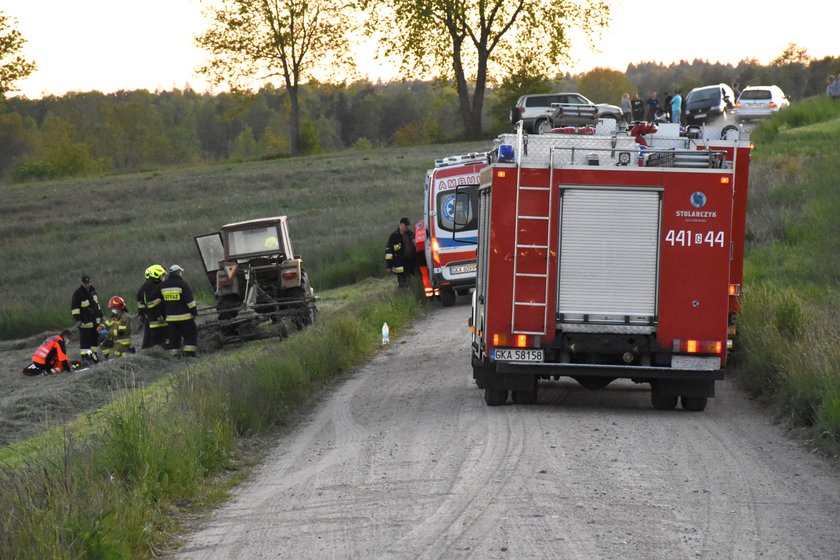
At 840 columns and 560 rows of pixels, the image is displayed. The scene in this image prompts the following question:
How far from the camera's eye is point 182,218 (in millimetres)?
50312

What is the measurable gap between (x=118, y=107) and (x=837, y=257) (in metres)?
116

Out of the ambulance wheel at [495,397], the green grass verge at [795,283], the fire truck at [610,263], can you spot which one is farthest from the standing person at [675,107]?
the ambulance wheel at [495,397]

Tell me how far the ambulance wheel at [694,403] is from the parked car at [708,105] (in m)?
33.3

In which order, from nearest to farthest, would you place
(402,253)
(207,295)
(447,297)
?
(447,297), (402,253), (207,295)

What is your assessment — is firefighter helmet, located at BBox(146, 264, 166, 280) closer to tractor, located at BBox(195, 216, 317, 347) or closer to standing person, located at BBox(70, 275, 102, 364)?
tractor, located at BBox(195, 216, 317, 347)

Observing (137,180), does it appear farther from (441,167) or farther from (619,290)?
(619,290)

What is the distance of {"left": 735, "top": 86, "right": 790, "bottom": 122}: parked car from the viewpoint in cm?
4794

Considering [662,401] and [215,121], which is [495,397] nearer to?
[662,401]

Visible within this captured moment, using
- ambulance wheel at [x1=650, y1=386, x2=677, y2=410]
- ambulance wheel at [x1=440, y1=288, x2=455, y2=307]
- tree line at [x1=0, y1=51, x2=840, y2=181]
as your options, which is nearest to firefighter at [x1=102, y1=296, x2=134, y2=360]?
ambulance wheel at [x1=440, y1=288, x2=455, y2=307]

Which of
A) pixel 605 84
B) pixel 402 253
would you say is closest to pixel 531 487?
pixel 402 253

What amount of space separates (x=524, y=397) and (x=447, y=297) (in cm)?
1119

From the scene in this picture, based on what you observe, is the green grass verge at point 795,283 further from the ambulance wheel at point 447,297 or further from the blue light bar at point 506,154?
the ambulance wheel at point 447,297

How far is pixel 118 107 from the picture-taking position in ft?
422

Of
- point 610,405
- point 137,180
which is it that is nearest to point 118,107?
point 137,180
